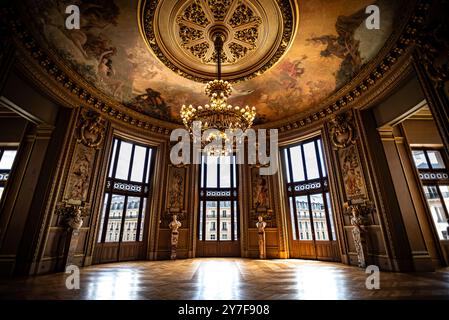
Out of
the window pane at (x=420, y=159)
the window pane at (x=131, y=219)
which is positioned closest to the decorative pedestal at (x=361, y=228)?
the window pane at (x=420, y=159)

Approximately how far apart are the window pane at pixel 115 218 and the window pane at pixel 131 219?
229 mm

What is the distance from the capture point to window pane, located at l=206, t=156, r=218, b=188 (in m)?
10.2

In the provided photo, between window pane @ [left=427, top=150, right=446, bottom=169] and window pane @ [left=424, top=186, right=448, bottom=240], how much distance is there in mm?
897

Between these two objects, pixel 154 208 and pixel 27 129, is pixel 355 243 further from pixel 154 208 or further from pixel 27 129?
pixel 27 129

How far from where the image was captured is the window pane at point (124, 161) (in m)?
8.68

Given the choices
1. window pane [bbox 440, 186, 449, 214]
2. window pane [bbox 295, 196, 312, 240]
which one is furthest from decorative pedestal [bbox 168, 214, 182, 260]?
window pane [bbox 440, 186, 449, 214]

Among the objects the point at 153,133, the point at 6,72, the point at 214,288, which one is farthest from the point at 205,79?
the point at 214,288

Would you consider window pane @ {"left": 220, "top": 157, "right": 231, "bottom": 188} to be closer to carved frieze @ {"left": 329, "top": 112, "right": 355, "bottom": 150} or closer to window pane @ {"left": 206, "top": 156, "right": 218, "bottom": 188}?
window pane @ {"left": 206, "top": 156, "right": 218, "bottom": 188}

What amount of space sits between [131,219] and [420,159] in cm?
1106

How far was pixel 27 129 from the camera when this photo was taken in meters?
6.46

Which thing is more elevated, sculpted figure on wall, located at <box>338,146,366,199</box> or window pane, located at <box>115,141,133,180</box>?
window pane, located at <box>115,141,133,180</box>

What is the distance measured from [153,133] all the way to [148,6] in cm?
514

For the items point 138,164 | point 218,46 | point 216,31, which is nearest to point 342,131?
point 218,46

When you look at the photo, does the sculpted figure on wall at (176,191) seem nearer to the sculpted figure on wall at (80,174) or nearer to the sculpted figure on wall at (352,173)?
the sculpted figure on wall at (80,174)
